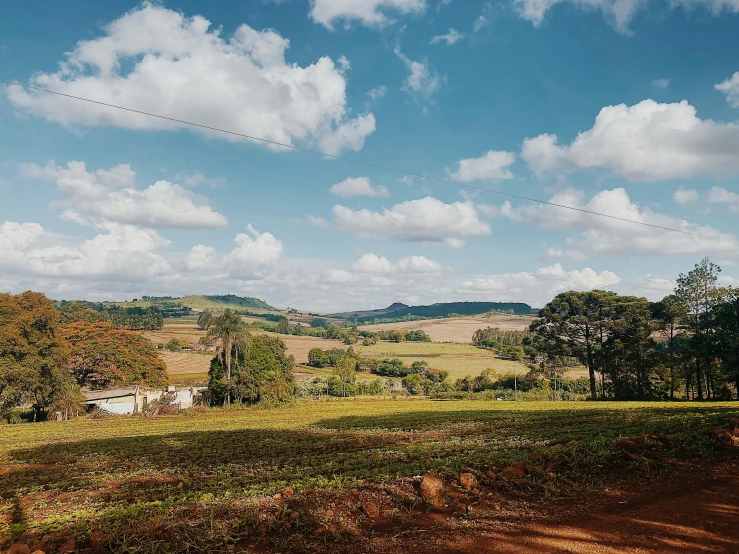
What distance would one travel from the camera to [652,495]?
7805 millimetres

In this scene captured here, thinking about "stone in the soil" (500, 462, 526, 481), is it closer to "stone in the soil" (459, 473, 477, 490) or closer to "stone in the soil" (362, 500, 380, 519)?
"stone in the soil" (459, 473, 477, 490)

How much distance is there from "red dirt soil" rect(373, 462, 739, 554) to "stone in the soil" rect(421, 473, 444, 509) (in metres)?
0.82

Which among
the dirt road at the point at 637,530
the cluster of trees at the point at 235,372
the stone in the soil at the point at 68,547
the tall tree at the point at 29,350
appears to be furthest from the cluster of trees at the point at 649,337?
the tall tree at the point at 29,350

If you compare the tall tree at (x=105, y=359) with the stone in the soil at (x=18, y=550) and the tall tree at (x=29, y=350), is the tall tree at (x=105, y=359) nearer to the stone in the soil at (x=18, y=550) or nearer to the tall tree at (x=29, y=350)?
the tall tree at (x=29, y=350)

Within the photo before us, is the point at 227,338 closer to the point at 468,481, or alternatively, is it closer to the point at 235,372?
the point at 235,372

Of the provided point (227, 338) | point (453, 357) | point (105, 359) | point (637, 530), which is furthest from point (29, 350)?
point (453, 357)

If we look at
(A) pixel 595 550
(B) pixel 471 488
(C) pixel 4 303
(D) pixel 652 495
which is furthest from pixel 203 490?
(C) pixel 4 303

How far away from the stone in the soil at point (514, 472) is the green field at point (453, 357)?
79.2m

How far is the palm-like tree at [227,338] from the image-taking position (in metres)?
53.8

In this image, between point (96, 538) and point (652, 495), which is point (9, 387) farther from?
point (652, 495)

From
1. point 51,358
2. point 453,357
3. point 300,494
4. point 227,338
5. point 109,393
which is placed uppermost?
point 300,494

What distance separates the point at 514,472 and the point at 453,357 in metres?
113

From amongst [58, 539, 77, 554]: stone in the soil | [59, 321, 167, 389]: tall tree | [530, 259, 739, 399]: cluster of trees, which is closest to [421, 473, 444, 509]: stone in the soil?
[58, 539, 77, 554]: stone in the soil

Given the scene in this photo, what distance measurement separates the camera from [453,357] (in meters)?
118
